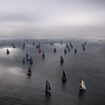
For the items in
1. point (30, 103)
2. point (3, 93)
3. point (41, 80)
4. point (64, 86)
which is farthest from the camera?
point (41, 80)

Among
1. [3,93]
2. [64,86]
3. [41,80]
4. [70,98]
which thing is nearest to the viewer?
[70,98]

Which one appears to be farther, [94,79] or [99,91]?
[94,79]

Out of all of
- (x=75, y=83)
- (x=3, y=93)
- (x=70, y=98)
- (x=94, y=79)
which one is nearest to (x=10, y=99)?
(x=3, y=93)

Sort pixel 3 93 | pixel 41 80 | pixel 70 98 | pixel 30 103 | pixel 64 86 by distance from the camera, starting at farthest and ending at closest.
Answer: pixel 41 80, pixel 64 86, pixel 3 93, pixel 70 98, pixel 30 103

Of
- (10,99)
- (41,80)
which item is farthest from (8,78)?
(10,99)

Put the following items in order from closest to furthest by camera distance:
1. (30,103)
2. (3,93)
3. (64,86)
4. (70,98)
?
1. (30,103)
2. (70,98)
3. (3,93)
4. (64,86)

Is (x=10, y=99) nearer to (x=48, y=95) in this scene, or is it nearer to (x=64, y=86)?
(x=48, y=95)

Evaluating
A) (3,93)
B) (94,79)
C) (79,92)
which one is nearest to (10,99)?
(3,93)

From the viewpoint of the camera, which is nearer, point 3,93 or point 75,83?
point 3,93

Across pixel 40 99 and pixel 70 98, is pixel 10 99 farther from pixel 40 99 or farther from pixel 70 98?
pixel 70 98
